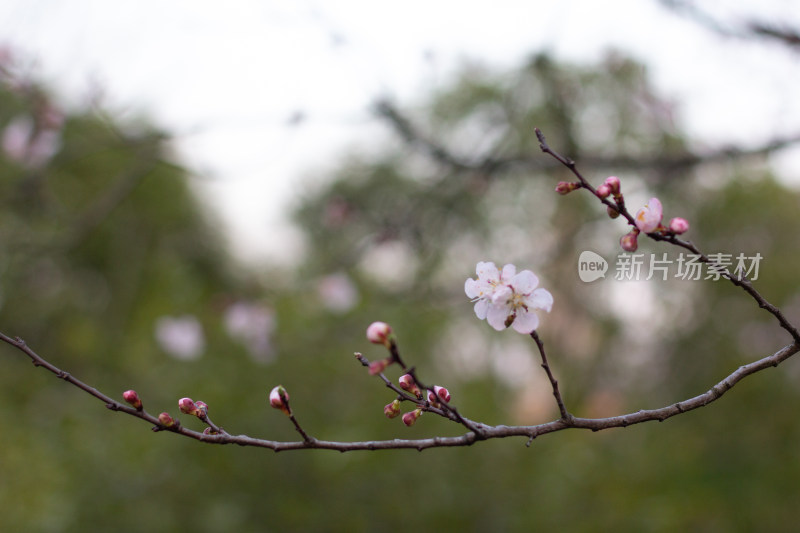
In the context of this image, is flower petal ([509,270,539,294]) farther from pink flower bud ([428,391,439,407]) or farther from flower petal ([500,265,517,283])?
pink flower bud ([428,391,439,407])

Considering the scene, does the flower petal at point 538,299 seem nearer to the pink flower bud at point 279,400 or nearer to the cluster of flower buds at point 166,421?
the pink flower bud at point 279,400

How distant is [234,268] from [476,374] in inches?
207

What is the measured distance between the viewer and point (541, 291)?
2.74 feet

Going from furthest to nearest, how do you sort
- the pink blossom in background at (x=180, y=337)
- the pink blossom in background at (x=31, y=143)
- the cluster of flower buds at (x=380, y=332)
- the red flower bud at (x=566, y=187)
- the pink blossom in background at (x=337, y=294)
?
the pink blossom in background at (x=337, y=294), the pink blossom in background at (x=180, y=337), the pink blossom in background at (x=31, y=143), the red flower bud at (x=566, y=187), the cluster of flower buds at (x=380, y=332)

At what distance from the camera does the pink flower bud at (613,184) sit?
78cm

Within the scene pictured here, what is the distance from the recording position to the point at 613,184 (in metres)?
0.79

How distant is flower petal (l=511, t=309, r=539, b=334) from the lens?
832 mm

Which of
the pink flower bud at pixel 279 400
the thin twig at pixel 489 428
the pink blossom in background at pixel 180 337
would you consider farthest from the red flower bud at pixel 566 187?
the pink blossom in background at pixel 180 337

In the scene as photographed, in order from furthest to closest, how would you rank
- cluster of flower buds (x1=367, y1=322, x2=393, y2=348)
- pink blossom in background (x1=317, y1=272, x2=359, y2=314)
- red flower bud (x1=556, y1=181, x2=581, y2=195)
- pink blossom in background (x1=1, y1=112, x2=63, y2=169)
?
pink blossom in background (x1=317, y1=272, x2=359, y2=314) < pink blossom in background (x1=1, y1=112, x2=63, y2=169) < red flower bud (x1=556, y1=181, x2=581, y2=195) < cluster of flower buds (x1=367, y1=322, x2=393, y2=348)

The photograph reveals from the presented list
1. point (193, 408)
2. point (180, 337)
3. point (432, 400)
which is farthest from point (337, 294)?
point (432, 400)

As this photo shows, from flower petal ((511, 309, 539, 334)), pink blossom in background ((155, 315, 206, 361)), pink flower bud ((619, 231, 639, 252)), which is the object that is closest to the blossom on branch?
flower petal ((511, 309, 539, 334))

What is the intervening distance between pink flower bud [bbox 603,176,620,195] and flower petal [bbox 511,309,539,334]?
186mm

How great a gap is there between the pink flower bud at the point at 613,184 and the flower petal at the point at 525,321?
19 cm

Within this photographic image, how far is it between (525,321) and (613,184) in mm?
204
